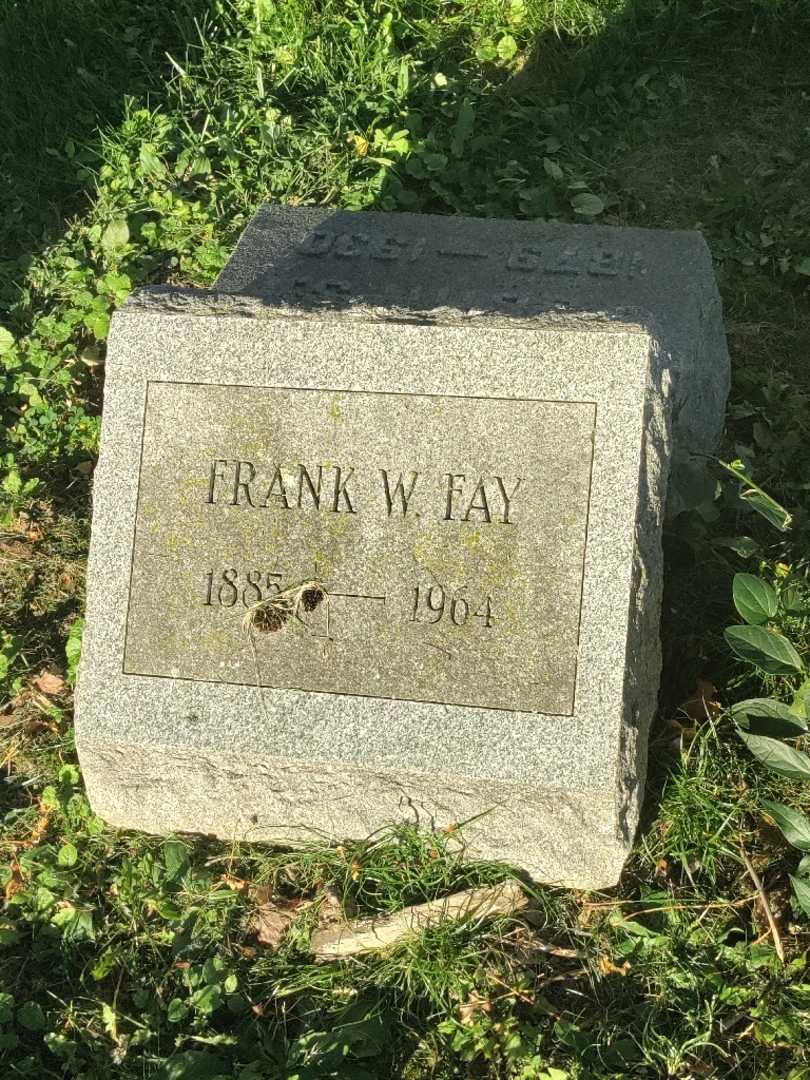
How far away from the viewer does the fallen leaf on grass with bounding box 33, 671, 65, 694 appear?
11.1ft

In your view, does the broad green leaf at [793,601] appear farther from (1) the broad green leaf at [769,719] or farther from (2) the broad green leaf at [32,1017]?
(2) the broad green leaf at [32,1017]

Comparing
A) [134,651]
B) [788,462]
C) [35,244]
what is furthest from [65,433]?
[788,462]

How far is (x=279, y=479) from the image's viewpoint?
276 centimetres

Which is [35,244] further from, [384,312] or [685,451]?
[685,451]

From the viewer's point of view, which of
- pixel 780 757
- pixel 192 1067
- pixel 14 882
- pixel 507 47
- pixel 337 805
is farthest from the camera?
pixel 507 47

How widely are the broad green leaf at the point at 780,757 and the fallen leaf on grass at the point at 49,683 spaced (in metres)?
1.89

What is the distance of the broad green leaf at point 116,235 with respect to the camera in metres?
4.39

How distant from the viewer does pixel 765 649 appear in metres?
2.79

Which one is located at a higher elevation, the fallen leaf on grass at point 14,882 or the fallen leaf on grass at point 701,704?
the fallen leaf on grass at point 701,704

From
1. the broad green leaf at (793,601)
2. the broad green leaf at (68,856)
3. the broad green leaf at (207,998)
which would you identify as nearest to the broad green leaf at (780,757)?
the broad green leaf at (793,601)

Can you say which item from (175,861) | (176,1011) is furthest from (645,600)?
(176,1011)

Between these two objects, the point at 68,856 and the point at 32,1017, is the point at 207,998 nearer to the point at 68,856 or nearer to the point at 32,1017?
the point at 32,1017

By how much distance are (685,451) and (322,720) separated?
1304 mm

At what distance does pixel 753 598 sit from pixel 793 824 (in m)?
0.53
